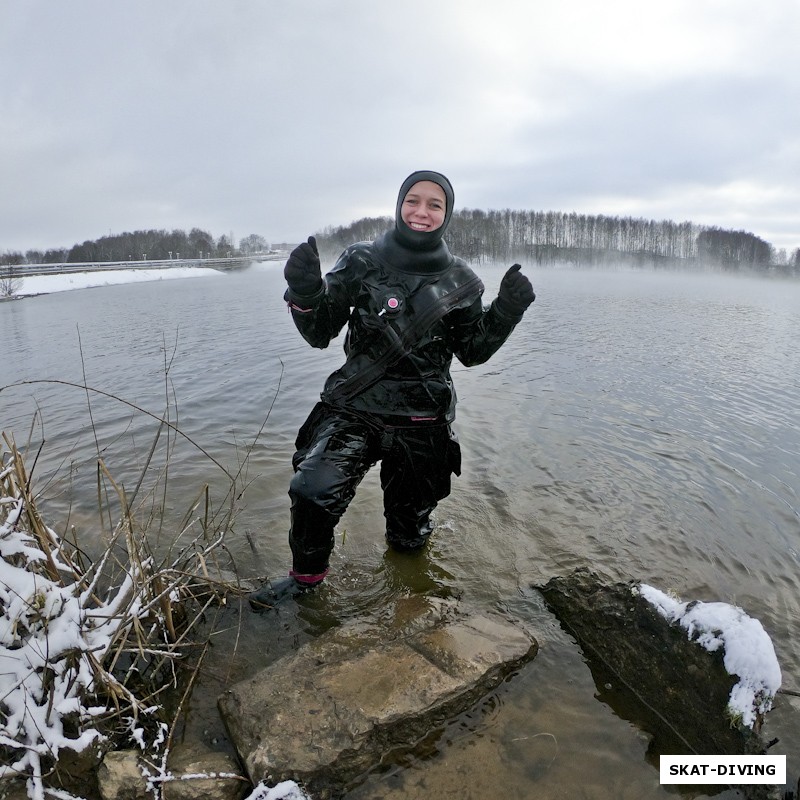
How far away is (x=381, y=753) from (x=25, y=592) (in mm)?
1642

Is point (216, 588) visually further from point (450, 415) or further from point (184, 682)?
point (450, 415)

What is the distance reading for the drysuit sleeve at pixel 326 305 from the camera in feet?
9.38

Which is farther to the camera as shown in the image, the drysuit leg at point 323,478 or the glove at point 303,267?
the drysuit leg at point 323,478

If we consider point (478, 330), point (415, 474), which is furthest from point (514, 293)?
point (415, 474)

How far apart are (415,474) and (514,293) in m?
1.29

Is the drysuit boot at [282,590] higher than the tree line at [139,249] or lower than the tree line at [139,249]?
lower

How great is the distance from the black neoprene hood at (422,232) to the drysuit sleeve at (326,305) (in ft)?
1.14

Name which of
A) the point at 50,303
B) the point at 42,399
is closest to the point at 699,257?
the point at 50,303

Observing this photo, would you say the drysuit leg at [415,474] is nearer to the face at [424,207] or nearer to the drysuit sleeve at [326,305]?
the drysuit sleeve at [326,305]

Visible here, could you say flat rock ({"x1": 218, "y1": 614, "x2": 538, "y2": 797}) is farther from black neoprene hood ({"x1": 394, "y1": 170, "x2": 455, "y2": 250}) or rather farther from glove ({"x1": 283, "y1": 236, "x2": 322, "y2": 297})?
black neoprene hood ({"x1": 394, "y1": 170, "x2": 455, "y2": 250})

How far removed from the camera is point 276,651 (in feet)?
9.55

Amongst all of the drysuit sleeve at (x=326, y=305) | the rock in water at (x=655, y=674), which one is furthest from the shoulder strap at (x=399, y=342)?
the rock in water at (x=655, y=674)

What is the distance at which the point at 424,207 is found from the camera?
303cm

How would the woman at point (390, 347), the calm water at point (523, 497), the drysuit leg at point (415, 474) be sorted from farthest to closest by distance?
the drysuit leg at point (415, 474) → the woman at point (390, 347) → the calm water at point (523, 497)
